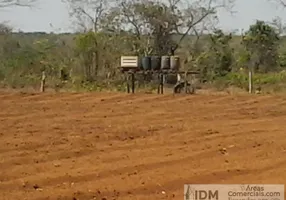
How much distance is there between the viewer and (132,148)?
10000 mm

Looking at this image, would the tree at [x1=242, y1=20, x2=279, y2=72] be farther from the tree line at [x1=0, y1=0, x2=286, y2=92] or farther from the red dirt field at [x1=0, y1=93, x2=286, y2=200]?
the red dirt field at [x1=0, y1=93, x2=286, y2=200]

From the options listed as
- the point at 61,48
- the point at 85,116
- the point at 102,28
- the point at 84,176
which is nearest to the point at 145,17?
the point at 102,28

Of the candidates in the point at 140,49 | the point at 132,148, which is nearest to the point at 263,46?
the point at 140,49

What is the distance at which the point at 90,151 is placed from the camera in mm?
9625

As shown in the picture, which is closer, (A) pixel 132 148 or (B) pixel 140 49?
(A) pixel 132 148

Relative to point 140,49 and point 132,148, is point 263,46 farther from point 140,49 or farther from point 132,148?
point 132,148

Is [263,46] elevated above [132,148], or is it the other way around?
[263,46]

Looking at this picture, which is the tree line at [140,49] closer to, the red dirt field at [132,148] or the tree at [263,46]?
the tree at [263,46]

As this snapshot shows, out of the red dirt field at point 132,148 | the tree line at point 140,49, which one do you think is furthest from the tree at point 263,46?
the red dirt field at point 132,148

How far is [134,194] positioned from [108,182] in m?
0.63

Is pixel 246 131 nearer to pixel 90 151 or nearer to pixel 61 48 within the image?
pixel 90 151

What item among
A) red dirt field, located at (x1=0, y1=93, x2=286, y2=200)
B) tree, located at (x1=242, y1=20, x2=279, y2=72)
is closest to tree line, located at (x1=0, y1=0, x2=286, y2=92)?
tree, located at (x1=242, y1=20, x2=279, y2=72)

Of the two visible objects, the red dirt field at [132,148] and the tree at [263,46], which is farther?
the tree at [263,46]

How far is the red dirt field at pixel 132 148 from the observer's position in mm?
7301
